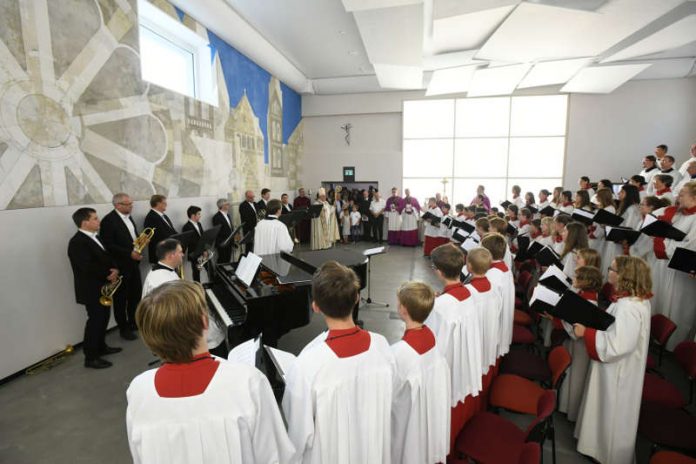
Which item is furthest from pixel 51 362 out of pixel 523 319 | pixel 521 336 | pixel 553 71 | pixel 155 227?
pixel 553 71

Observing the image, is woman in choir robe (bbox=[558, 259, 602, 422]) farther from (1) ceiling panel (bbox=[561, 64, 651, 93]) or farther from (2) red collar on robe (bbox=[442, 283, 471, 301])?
(1) ceiling panel (bbox=[561, 64, 651, 93])

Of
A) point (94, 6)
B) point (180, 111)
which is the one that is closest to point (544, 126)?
point (180, 111)

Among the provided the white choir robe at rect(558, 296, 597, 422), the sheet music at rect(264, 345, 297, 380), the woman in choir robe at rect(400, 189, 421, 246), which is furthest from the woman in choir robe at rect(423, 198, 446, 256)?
the sheet music at rect(264, 345, 297, 380)

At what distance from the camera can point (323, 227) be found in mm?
11188

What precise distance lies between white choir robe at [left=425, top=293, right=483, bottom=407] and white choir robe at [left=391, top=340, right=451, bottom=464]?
427 millimetres

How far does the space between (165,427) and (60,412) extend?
3.06 meters

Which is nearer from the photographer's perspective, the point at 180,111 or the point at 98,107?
the point at 98,107

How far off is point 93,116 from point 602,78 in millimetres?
11636

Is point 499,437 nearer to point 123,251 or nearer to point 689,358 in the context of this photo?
point 689,358

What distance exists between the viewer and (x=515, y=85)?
1017cm

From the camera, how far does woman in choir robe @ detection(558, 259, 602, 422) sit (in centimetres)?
288

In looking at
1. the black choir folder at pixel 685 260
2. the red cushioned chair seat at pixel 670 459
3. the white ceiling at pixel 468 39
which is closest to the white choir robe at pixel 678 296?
the black choir folder at pixel 685 260

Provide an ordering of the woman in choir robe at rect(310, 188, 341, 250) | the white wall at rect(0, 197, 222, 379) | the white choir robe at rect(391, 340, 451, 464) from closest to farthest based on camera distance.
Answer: the white choir robe at rect(391, 340, 451, 464), the white wall at rect(0, 197, 222, 379), the woman in choir robe at rect(310, 188, 341, 250)

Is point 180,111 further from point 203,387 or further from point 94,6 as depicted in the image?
point 203,387
